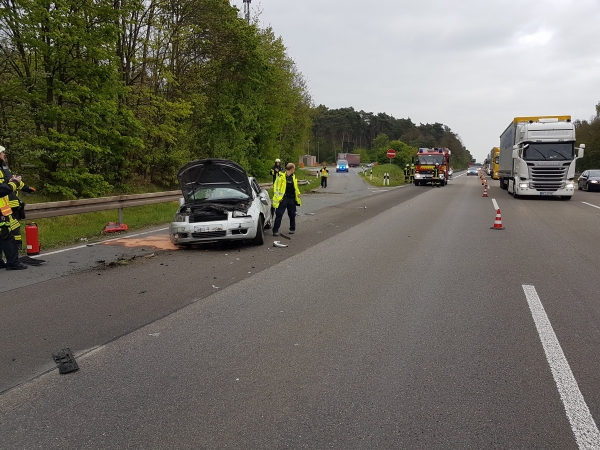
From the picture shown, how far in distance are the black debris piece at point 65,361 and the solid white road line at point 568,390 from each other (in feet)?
12.2

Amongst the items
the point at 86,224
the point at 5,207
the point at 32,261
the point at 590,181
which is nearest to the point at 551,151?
the point at 590,181

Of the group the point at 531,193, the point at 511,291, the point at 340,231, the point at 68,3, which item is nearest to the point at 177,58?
the point at 68,3

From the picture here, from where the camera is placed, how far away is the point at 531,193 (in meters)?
22.9

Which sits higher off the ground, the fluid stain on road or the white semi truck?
the white semi truck

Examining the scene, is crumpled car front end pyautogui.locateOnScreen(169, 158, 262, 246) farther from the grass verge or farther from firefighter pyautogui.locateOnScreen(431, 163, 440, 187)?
firefighter pyautogui.locateOnScreen(431, 163, 440, 187)

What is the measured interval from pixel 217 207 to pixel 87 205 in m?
4.19

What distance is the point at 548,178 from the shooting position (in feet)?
74.1

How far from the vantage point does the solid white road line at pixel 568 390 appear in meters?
2.98

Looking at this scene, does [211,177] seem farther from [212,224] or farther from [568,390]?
[568,390]

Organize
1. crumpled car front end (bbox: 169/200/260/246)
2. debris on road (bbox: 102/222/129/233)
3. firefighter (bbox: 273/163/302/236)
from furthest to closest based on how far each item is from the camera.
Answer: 1. debris on road (bbox: 102/222/129/233)
2. firefighter (bbox: 273/163/302/236)
3. crumpled car front end (bbox: 169/200/260/246)

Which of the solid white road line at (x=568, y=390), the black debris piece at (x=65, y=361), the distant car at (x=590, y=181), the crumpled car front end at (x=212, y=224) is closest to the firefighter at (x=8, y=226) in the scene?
the crumpled car front end at (x=212, y=224)

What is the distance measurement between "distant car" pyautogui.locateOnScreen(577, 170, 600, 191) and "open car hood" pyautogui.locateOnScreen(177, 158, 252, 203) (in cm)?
2876

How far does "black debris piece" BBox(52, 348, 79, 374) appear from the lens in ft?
13.0

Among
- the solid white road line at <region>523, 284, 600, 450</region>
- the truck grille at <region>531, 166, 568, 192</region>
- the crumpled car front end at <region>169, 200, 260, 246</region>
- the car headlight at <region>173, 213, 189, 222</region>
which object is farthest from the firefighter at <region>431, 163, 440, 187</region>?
the solid white road line at <region>523, 284, 600, 450</region>
